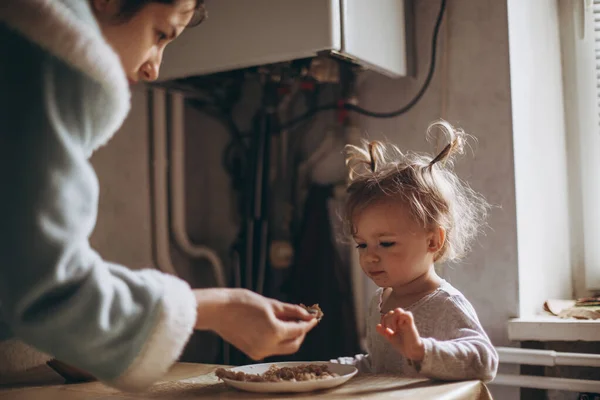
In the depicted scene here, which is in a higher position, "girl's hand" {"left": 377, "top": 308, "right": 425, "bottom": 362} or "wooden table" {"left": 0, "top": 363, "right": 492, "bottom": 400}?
"girl's hand" {"left": 377, "top": 308, "right": 425, "bottom": 362}

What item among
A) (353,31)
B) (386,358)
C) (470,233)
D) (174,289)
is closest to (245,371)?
(386,358)

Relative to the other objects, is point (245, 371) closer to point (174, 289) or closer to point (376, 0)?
point (174, 289)

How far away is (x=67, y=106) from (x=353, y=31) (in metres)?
0.97

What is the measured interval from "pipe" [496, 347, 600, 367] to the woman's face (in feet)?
3.67

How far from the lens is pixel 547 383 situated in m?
1.50

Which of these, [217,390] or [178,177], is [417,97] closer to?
A: [178,177]

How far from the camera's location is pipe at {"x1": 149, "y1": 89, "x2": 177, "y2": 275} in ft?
6.35

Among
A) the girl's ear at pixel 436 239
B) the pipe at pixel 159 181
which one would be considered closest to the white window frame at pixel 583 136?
the girl's ear at pixel 436 239

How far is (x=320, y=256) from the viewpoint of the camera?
192 cm

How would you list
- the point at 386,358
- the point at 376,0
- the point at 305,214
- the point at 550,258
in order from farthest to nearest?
the point at 305,214 < the point at 550,258 < the point at 376,0 < the point at 386,358

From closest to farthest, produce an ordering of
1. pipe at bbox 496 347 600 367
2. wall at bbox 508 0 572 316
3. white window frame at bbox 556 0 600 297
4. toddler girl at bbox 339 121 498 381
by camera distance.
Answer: toddler girl at bbox 339 121 498 381
pipe at bbox 496 347 600 367
wall at bbox 508 0 572 316
white window frame at bbox 556 0 600 297

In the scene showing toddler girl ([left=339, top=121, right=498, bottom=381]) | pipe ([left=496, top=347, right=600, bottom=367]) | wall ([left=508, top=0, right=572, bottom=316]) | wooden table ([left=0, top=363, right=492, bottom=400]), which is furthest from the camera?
wall ([left=508, top=0, right=572, bottom=316])

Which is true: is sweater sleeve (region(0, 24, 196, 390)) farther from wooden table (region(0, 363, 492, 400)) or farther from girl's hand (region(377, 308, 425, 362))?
girl's hand (region(377, 308, 425, 362))

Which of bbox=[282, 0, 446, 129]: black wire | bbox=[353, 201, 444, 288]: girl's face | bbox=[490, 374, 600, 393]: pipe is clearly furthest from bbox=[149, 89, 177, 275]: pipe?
bbox=[490, 374, 600, 393]: pipe
